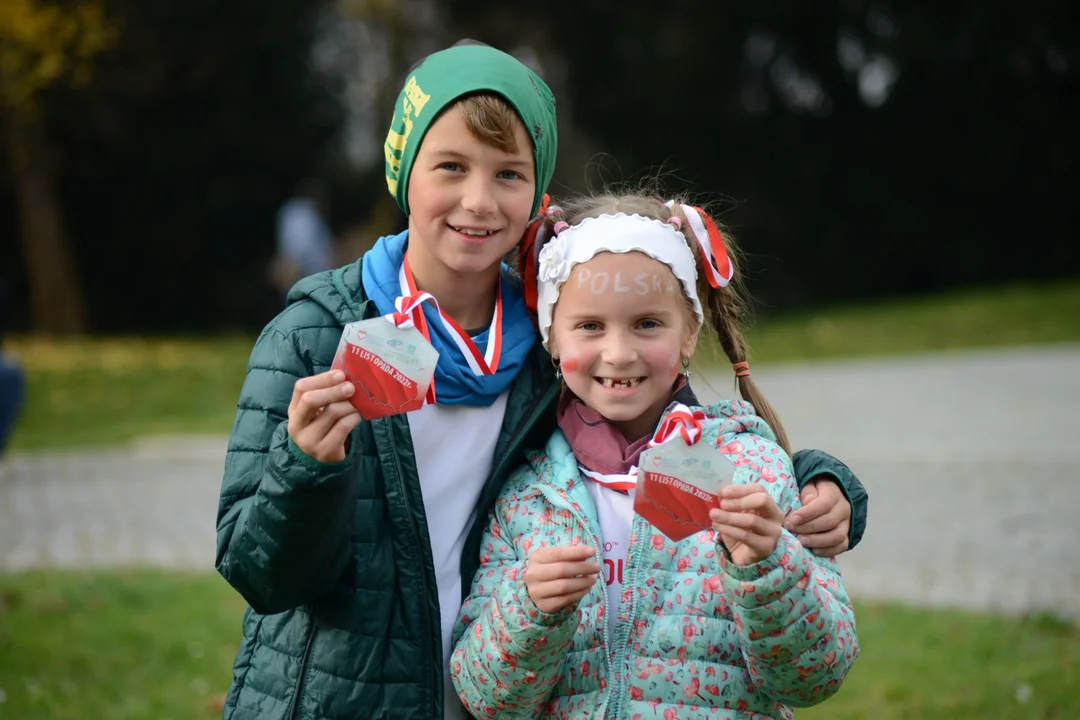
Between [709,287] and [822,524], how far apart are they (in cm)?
58

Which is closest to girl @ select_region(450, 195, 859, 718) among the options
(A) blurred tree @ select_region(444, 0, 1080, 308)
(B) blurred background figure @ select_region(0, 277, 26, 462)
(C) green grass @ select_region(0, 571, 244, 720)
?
(C) green grass @ select_region(0, 571, 244, 720)

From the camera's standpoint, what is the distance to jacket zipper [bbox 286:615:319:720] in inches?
97.3

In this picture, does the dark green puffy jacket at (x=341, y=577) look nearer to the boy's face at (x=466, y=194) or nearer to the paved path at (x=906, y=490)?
the boy's face at (x=466, y=194)

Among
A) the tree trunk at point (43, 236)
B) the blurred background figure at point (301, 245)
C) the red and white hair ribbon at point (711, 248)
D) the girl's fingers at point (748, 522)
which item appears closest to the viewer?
the girl's fingers at point (748, 522)

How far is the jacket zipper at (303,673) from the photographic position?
247 centimetres

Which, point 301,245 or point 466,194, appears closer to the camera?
point 466,194

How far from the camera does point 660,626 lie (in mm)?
2420

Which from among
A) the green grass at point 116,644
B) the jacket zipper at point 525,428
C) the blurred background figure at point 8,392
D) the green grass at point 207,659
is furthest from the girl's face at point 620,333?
the blurred background figure at point 8,392

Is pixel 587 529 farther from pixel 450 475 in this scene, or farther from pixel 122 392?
pixel 122 392

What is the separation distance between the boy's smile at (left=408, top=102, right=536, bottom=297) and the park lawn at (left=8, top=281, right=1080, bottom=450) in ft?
30.8

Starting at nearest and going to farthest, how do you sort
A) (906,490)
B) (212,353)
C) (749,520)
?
(749,520) → (906,490) → (212,353)

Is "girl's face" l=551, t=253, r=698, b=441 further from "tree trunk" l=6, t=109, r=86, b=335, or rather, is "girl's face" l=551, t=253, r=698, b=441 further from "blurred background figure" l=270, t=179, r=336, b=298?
"tree trunk" l=6, t=109, r=86, b=335

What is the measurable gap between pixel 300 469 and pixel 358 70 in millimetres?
23352

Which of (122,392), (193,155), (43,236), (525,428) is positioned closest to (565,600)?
(525,428)
